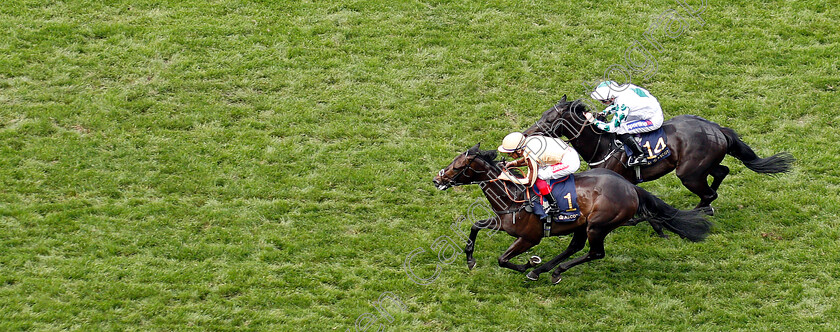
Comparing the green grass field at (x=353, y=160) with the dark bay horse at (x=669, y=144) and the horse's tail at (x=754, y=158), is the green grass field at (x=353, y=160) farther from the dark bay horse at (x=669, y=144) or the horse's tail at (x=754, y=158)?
the dark bay horse at (x=669, y=144)

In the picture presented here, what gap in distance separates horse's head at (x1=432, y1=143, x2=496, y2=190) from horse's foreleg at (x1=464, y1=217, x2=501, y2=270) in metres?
0.58

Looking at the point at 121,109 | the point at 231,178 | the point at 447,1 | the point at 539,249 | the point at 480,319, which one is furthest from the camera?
the point at 447,1

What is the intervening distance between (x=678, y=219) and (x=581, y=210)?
1.28m

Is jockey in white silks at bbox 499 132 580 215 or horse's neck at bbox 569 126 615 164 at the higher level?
jockey in white silks at bbox 499 132 580 215

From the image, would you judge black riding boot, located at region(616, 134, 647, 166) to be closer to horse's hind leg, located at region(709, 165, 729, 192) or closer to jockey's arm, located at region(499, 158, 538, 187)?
horse's hind leg, located at region(709, 165, 729, 192)

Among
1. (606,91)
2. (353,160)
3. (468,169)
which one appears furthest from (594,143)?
(353,160)

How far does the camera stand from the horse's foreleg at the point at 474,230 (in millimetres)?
9883

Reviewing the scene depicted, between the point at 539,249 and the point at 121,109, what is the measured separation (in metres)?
6.79

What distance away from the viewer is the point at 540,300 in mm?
9867

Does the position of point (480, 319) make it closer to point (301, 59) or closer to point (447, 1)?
point (301, 59)

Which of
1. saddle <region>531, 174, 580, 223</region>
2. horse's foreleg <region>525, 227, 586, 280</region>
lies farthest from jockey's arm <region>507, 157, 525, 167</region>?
horse's foreleg <region>525, 227, 586, 280</region>

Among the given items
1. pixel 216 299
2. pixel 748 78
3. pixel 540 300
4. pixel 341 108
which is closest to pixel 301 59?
pixel 341 108

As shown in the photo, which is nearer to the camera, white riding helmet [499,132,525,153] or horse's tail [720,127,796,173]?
white riding helmet [499,132,525,153]

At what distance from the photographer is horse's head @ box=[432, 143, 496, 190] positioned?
31.2 ft
